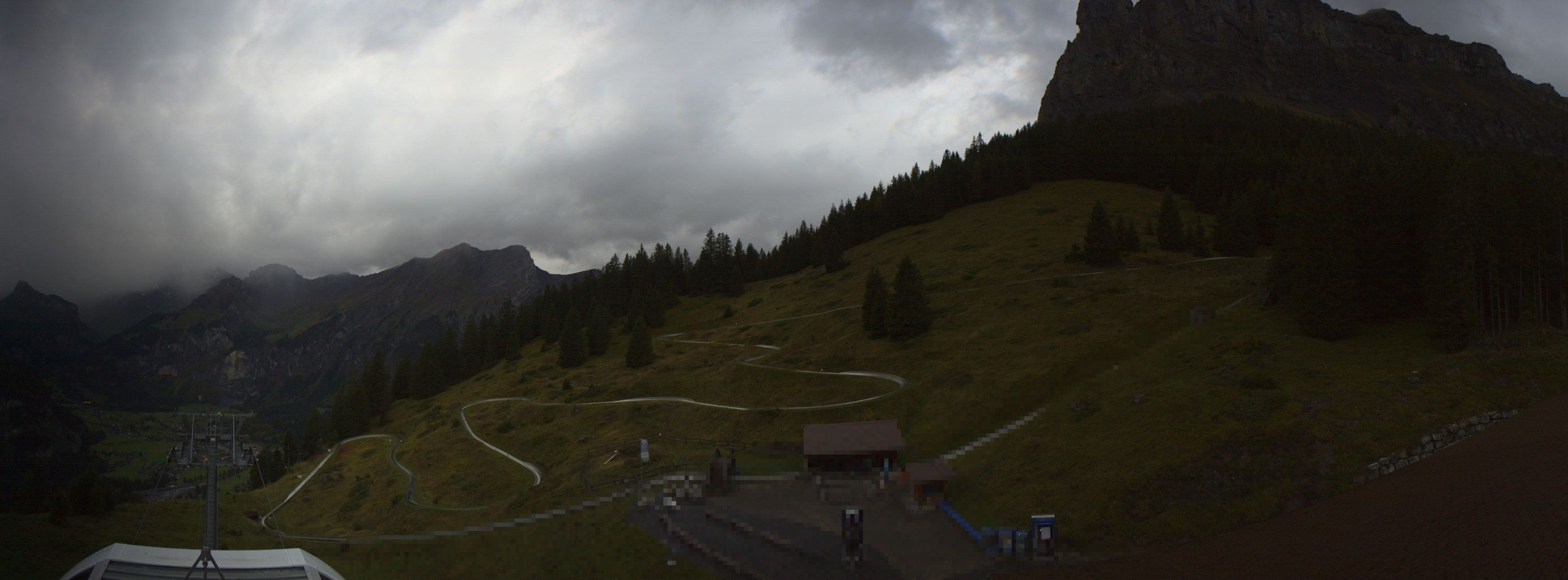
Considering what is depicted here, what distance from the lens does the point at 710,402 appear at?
70812mm

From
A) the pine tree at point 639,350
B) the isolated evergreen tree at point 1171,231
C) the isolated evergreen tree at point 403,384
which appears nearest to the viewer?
the pine tree at point 639,350

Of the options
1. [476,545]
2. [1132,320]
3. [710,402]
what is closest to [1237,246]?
[1132,320]

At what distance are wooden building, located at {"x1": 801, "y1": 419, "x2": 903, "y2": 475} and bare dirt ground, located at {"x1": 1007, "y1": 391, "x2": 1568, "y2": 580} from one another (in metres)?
16.3

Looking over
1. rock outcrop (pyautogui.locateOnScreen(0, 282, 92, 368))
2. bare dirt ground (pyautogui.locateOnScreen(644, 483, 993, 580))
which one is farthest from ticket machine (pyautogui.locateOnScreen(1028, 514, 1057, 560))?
rock outcrop (pyautogui.locateOnScreen(0, 282, 92, 368))

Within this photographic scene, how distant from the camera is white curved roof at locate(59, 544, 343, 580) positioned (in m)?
25.8

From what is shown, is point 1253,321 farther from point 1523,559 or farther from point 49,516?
point 49,516

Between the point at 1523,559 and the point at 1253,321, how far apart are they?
39463 mm

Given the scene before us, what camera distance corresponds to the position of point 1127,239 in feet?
313

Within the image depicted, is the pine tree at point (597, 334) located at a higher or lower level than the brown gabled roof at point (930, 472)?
higher

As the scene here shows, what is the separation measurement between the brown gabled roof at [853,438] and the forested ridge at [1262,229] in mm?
34321

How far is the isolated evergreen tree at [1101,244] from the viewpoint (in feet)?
294

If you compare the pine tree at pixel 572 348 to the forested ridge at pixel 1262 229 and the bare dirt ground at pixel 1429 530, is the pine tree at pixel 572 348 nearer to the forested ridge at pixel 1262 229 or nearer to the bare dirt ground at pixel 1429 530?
the forested ridge at pixel 1262 229

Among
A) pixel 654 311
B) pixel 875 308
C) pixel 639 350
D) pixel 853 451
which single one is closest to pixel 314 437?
pixel 639 350

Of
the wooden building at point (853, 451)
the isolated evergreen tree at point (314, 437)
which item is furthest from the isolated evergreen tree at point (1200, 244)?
the isolated evergreen tree at point (314, 437)
